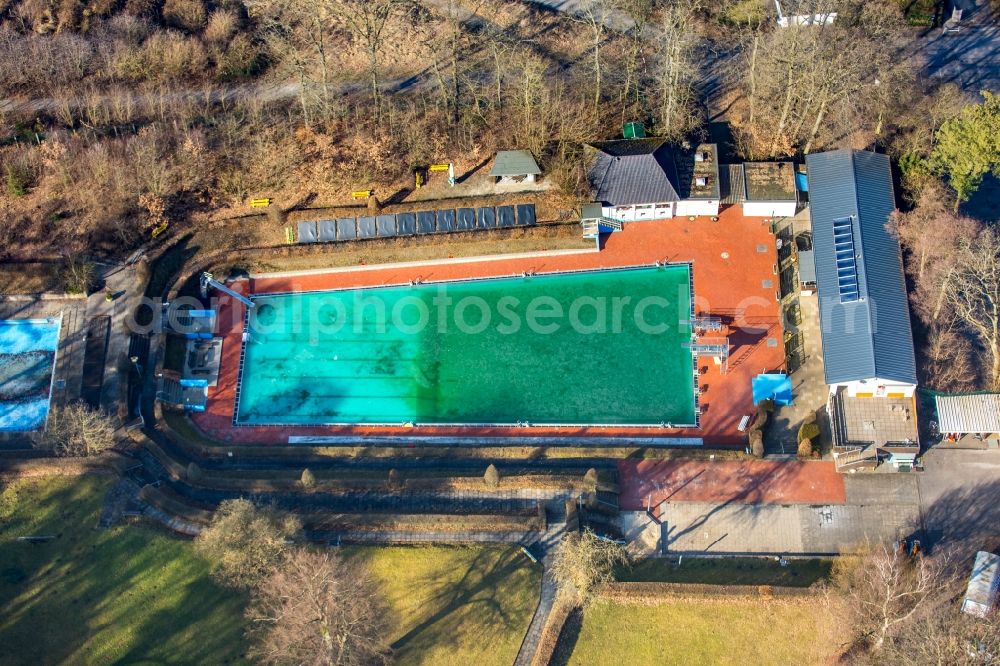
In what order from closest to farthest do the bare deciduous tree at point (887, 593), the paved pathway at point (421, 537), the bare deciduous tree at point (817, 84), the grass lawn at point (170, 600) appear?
the bare deciduous tree at point (887, 593), the grass lawn at point (170, 600), the paved pathway at point (421, 537), the bare deciduous tree at point (817, 84)

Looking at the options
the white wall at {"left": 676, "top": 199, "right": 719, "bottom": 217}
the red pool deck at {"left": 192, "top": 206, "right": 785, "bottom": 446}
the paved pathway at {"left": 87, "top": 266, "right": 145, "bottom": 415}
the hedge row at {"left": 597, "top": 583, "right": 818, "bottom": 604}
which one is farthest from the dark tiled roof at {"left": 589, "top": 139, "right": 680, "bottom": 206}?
the paved pathway at {"left": 87, "top": 266, "right": 145, "bottom": 415}

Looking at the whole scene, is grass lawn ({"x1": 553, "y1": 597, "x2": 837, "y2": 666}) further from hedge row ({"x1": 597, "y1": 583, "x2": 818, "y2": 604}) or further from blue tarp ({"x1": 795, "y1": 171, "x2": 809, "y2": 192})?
blue tarp ({"x1": 795, "y1": 171, "x2": 809, "y2": 192})

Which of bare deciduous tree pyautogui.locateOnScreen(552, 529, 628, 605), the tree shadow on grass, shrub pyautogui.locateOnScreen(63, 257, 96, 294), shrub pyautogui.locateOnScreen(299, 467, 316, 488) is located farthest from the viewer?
A: shrub pyautogui.locateOnScreen(63, 257, 96, 294)

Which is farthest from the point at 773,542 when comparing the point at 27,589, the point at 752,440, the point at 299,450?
the point at 27,589

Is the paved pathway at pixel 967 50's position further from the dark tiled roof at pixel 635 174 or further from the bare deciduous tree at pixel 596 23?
the bare deciduous tree at pixel 596 23

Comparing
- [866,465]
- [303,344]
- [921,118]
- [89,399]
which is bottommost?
[866,465]

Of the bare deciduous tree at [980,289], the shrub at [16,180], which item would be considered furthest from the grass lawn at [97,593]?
the bare deciduous tree at [980,289]

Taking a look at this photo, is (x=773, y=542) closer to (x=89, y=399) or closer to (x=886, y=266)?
(x=886, y=266)
